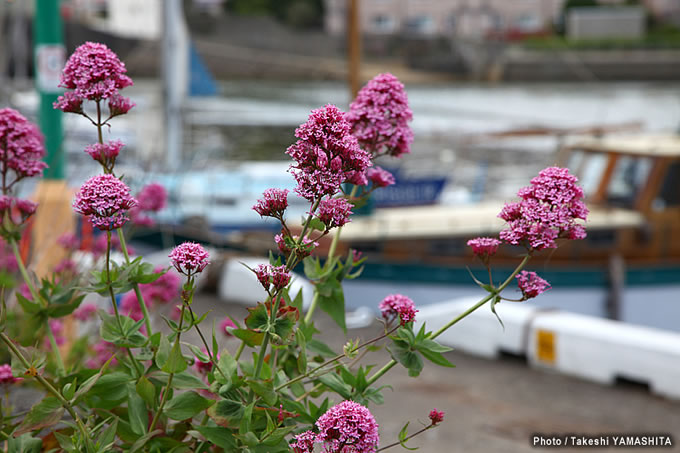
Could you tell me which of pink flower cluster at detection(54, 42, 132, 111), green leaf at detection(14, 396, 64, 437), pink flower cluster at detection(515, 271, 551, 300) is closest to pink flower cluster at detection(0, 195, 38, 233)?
pink flower cluster at detection(54, 42, 132, 111)

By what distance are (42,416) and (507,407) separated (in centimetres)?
487

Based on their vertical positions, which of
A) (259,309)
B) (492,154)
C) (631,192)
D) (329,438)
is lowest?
(492,154)

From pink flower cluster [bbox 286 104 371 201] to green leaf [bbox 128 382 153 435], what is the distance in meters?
0.61

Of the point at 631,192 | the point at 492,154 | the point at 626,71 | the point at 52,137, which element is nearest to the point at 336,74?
the point at 492,154

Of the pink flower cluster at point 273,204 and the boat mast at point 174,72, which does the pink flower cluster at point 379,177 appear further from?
the boat mast at point 174,72

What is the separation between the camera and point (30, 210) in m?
2.20

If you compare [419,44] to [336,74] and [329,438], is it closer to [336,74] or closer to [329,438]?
[336,74]

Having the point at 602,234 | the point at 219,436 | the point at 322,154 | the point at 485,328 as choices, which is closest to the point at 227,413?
the point at 219,436

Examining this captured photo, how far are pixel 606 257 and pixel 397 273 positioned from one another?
2.50 m

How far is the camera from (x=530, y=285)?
1.74 meters

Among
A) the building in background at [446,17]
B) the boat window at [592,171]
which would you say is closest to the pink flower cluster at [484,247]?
the boat window at [592,171]

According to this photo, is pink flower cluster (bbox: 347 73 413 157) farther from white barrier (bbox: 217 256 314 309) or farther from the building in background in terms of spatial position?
the building in background

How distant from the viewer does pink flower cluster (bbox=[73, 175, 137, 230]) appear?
5.29ft

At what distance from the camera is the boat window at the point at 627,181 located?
1030 cm
